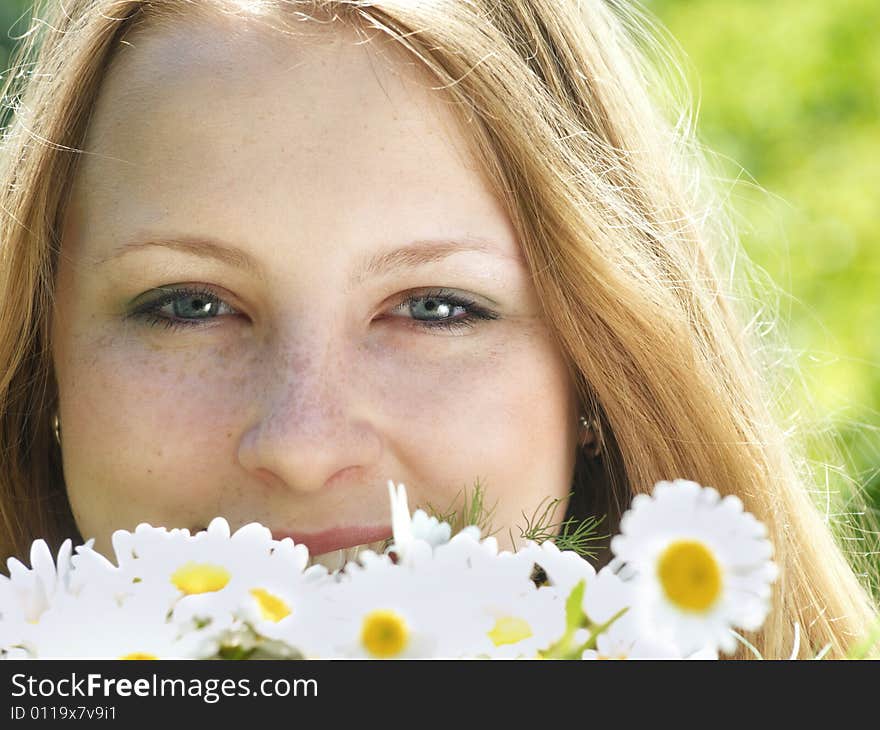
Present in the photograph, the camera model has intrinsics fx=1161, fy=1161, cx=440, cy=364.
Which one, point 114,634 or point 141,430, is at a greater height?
point 141,430

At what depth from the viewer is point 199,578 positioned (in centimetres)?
67

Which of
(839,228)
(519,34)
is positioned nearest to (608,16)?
(519,34)

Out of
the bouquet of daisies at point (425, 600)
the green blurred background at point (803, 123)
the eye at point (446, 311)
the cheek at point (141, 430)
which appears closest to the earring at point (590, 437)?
the eye at point (446, 311)

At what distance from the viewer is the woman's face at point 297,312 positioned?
1430mm

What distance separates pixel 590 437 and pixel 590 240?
0.31m

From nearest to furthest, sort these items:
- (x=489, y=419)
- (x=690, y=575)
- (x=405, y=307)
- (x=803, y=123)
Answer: (x=690, y=575) < (x=489, y=419) < (x=405, y=307) < (x=803, y=123)

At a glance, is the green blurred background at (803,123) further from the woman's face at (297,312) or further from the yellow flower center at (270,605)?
the yellow flower center at (270,605)

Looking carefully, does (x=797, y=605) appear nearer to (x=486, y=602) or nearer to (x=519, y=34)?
(x=519, y=34)

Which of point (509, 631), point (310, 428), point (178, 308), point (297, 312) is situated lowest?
point (509, 631)

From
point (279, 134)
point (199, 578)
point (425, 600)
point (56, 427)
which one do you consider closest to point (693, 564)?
point (425, 600)

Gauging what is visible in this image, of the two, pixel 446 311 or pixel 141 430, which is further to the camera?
pixel 446 311

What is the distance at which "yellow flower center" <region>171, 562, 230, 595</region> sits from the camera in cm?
66

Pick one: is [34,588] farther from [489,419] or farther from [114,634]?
[489,419]

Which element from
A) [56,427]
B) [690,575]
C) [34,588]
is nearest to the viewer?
[690,575]
